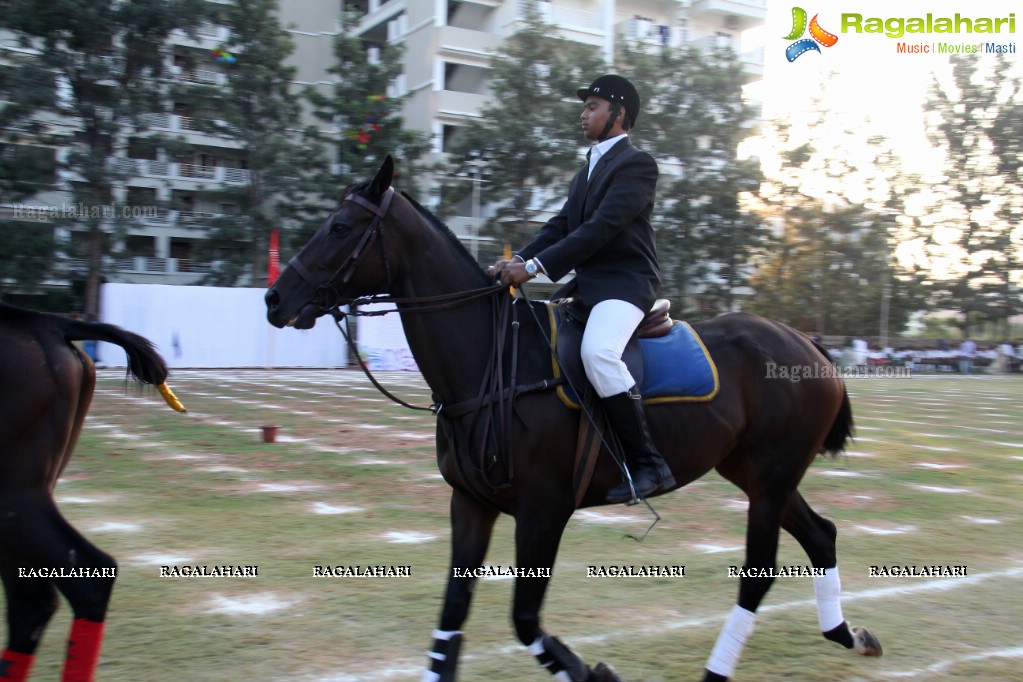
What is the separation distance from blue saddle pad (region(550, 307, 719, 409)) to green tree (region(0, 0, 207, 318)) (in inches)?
1213

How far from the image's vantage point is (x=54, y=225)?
32.2 metres

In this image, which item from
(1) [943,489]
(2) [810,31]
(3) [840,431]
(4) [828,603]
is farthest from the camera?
(2) [810,31]

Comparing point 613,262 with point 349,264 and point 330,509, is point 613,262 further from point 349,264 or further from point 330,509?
point 330,509

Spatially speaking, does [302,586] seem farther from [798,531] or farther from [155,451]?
[155,451]

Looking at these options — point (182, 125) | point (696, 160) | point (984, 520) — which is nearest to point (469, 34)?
point (696, 160)

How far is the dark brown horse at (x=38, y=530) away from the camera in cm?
398

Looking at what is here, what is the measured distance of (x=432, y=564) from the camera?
6.78 metres

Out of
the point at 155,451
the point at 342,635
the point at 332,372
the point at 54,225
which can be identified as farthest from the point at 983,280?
the point at 342,635

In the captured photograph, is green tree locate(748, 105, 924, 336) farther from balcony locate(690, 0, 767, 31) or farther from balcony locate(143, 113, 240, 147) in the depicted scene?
balcony locate(143, 113, 240, 147)

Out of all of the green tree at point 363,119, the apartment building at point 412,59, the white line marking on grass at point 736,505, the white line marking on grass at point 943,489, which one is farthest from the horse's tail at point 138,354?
the apartment building at point 412,59

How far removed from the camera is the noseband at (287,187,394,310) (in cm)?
427

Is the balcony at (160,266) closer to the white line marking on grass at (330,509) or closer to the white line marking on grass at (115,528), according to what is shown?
the white line marking on grass at (330,509)

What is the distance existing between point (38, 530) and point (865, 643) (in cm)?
437

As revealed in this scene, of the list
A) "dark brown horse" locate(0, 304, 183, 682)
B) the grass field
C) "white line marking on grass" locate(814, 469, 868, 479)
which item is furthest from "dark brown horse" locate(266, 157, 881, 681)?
"white line marking on grass" locate(814, 469, 868, 479)
